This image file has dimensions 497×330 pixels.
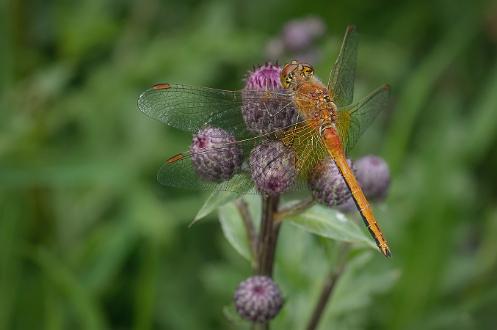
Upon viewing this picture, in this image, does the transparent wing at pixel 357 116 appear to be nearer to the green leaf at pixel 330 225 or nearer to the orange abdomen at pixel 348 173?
the orange abdomen at pixel 348 173

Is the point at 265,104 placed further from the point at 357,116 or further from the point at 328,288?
the point at 328,288

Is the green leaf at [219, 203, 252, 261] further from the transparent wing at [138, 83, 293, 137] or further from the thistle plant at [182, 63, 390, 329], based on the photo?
the transparent wing at [138, 83, 293, 137]

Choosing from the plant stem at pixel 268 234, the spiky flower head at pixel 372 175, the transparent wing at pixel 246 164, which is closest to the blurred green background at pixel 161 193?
the spiky flower head at pixel 372 175

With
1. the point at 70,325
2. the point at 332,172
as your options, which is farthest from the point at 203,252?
the point at 332,172

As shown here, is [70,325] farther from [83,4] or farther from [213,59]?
[83,4]

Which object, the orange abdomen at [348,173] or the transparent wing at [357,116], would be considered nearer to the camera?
the orange abdomen at [348,173]

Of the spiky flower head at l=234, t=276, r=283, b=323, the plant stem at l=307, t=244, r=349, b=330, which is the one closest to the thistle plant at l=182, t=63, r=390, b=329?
the spiky flower head at l=234, t=276, r=283, b=323

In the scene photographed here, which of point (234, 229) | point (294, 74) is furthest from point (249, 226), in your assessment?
point (294, 74)

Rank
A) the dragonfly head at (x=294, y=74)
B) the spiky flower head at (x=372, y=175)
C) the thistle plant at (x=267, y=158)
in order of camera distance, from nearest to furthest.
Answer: the thistle plant at (x=267, y=158), the dragonfly head at (x=294, y=74), the spiky flower head at (x=372, y=175)
